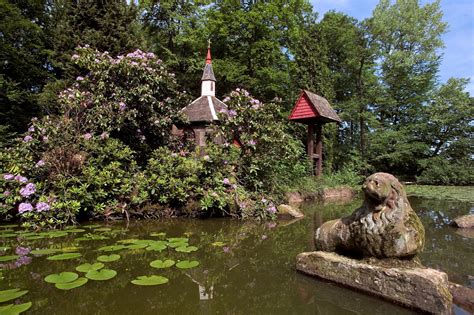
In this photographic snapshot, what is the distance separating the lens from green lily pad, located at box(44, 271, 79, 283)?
3.40 meters

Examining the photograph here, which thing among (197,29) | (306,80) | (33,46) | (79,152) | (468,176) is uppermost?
(197,29)

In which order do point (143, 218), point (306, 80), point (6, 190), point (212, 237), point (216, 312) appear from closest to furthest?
1. point (216, 312)
2. point (212, 237)
3. point (6, 190)
4. point (143, 218)
5. point (306, 80)

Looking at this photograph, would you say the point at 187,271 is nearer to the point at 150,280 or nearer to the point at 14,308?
the point at 150,280

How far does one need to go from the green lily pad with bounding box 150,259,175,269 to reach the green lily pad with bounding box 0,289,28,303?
4.90ft

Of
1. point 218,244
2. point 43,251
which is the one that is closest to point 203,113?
point 218,244

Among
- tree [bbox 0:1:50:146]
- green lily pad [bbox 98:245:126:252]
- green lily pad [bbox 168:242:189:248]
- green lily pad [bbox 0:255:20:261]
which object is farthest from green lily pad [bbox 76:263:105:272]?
tree [bbox 0:1:50:146]

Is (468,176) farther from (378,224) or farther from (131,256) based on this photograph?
(131,256)

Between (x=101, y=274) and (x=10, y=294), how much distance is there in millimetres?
905

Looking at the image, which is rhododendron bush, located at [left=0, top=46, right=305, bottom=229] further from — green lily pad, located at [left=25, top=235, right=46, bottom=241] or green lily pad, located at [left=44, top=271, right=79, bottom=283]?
green lily pad, located at [left=44, top=271, right=79, bottom=283]

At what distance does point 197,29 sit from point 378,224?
22.3m

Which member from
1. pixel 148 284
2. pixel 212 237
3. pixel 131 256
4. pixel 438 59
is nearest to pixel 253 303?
pixel 148 284

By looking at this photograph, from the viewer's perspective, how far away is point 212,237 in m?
6.17

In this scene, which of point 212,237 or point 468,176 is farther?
point 468,176

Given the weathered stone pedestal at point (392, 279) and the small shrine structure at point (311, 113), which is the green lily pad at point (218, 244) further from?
the small shrine structure at point (311, 113)
